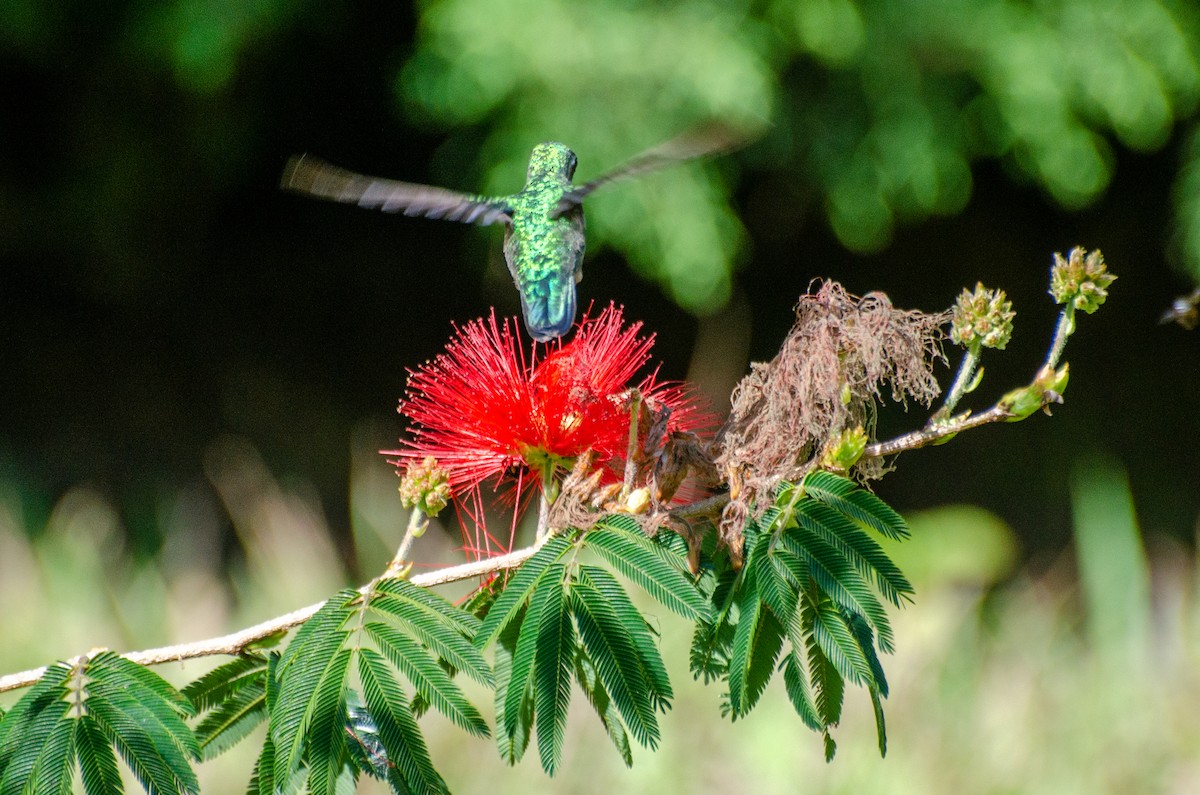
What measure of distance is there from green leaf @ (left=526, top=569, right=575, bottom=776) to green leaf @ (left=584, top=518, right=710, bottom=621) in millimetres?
43

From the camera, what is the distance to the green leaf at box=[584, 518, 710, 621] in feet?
2.47

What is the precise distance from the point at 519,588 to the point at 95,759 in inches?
12.0

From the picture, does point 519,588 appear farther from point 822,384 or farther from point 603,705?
point 822,384

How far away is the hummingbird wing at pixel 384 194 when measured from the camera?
3.63 feet

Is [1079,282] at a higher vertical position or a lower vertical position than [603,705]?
higher

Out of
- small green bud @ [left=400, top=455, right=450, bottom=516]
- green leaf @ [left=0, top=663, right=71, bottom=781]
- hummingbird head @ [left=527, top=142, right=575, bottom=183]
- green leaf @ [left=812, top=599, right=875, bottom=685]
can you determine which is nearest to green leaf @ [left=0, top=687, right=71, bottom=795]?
green leaf @ [left=0, top=663, right=71, bottom=781]

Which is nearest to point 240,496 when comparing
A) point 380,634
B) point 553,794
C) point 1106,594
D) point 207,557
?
point 207,557

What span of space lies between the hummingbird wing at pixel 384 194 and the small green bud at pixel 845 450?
52 centimetres

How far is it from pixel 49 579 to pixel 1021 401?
290 cm

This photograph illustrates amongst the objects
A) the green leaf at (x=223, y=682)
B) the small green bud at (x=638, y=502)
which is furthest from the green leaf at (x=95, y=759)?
the small green bud at (x=638, y=502)

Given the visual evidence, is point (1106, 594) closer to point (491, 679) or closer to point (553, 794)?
point (553, 794)

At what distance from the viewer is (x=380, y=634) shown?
0.79 m

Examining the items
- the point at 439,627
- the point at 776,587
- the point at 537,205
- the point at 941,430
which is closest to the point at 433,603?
the point at 439,627

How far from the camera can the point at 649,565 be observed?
2.52ft
